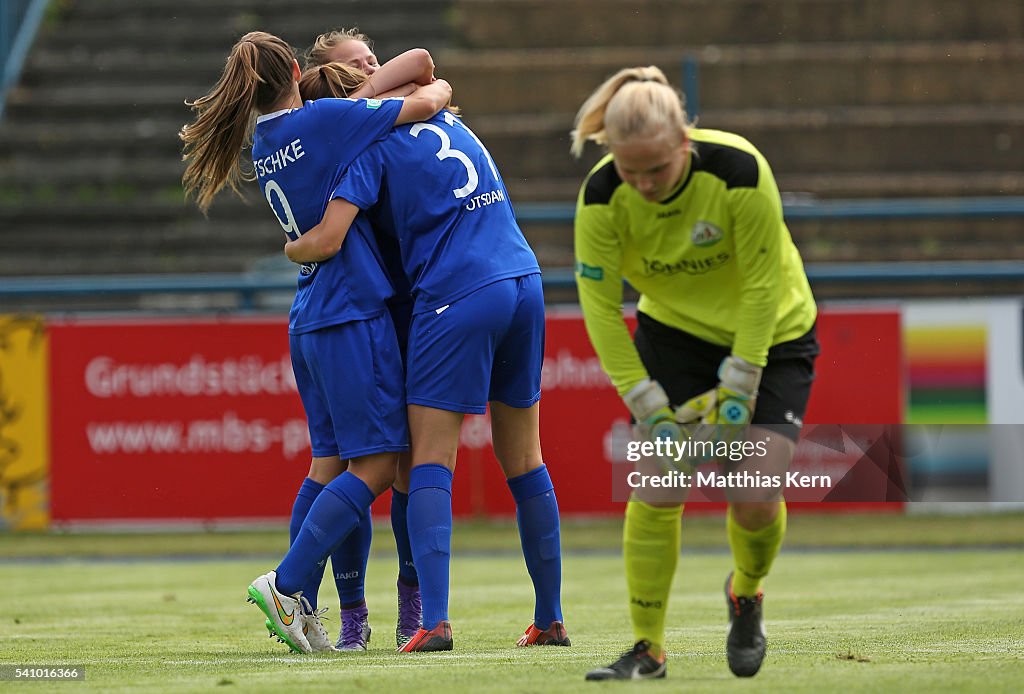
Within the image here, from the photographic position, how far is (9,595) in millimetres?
8602

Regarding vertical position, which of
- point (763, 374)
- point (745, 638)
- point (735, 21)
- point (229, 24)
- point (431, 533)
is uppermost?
point (229, 24)

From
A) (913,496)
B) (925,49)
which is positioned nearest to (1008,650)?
(913,496)

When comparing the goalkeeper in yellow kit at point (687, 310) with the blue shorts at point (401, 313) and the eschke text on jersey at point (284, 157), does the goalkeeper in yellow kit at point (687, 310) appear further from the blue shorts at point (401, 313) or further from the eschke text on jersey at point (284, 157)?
the eschke text on jersey at point (284, 157)

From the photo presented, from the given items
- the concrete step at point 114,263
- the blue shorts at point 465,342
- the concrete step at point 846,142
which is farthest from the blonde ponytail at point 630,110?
the concrete step at point 114,263

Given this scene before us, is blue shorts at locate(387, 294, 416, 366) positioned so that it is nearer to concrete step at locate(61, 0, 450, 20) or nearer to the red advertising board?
the red advertising board

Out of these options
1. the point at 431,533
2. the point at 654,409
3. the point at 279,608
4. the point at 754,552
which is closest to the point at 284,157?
the point at 431,533

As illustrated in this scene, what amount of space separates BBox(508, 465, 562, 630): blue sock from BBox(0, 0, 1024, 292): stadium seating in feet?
30.3

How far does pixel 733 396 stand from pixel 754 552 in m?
0.49

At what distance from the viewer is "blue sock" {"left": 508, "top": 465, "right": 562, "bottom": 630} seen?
18.6 ft

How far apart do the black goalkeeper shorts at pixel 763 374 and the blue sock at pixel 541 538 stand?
1.04 meters

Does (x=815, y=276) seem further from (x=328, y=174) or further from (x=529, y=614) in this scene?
(x=328, y=174)

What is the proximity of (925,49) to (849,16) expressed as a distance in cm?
98

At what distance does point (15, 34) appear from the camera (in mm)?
19500

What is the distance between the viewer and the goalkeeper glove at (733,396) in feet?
14.7
